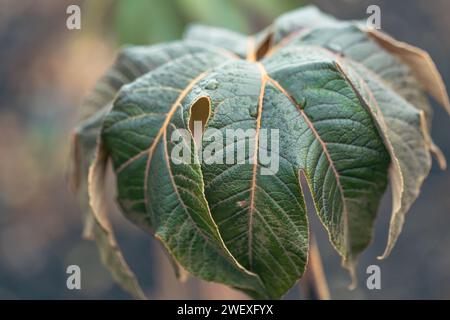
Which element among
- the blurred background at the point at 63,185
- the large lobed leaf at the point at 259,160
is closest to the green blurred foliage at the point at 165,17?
the blurred background at the point at 63,185

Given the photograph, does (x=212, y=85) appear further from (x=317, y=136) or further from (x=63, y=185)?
(x=63, y=185)

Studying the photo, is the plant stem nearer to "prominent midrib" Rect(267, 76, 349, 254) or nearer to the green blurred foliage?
"prominent midrib" Rect(267, 76, 349, 254)

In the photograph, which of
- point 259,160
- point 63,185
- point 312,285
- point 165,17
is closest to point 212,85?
point 259,160

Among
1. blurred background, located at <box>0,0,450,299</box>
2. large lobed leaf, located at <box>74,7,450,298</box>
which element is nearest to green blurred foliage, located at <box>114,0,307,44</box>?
blurred background, located at <box>0,0,450,299</box>

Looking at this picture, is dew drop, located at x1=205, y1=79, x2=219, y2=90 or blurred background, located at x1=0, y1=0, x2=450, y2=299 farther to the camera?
blurred background, located at x1=0, y1=0, x2=450, y2=299
